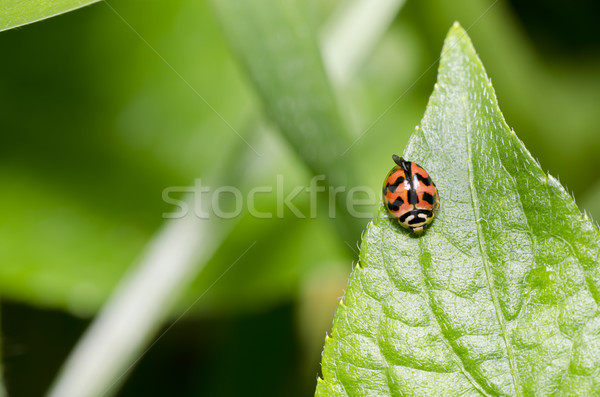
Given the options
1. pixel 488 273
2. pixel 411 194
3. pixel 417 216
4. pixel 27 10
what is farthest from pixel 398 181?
pixel 27 10

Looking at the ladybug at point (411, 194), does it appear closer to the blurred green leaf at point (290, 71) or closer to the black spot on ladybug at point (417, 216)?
the black spot on ladybug at point (417, 216)

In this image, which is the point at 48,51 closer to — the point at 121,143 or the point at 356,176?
the point at 121,143

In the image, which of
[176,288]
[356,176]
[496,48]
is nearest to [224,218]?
[176,288]

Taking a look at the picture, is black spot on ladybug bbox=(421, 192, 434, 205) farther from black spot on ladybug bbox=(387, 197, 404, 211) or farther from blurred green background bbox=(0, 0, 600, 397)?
blurred green background bbox=(0, 0, 600, 397)

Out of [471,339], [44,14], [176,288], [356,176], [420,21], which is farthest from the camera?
[420,21]

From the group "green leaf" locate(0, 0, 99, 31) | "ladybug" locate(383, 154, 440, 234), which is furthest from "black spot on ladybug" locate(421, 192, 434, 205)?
"green leaf" locate(0, 0, 99, 31)
